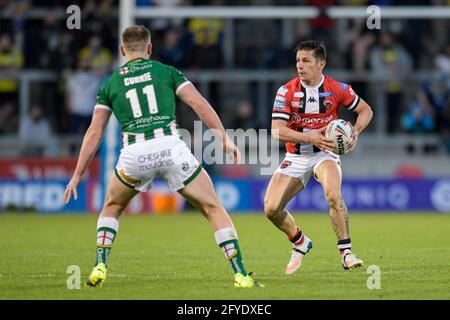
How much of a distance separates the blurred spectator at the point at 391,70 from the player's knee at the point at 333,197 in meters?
13.0

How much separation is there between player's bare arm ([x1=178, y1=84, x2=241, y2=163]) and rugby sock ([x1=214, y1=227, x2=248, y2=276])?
0.66 meters

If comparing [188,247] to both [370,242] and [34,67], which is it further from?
[34,67]

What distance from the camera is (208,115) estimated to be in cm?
902

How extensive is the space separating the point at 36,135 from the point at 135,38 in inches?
560

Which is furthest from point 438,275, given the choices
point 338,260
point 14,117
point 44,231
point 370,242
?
point 14,117

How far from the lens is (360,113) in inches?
451

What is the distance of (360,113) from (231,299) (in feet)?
12.7

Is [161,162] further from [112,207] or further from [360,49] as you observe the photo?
[360,49]

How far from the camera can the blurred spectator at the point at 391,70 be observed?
23.7 meters

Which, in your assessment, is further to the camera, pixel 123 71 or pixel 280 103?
pixel 280 103

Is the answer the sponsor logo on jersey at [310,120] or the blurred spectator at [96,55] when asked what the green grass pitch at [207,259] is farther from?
the blurred spectator at [96,55]

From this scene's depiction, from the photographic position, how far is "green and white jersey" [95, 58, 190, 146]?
9.16 metres

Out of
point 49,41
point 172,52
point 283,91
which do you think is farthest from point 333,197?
point 49,41

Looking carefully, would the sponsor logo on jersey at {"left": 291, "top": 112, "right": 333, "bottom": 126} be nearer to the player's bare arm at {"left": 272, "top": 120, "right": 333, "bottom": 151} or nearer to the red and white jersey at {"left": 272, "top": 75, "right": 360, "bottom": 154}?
the red and white jersey at {"left": 272, "top": 75, "right": 360, "bottom": 154}
